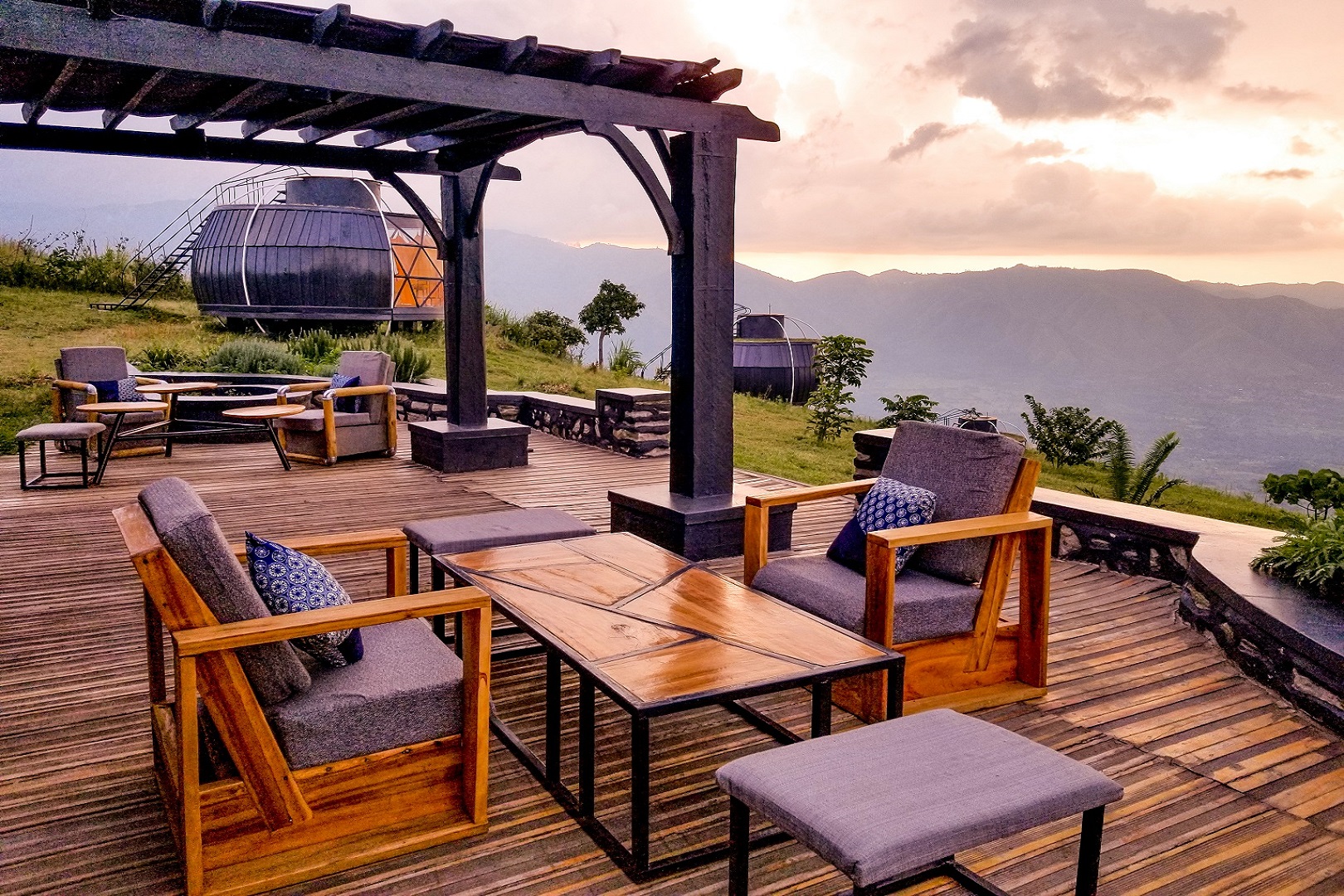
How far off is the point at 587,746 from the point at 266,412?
6.23 m

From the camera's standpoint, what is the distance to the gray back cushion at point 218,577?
204 centimetres

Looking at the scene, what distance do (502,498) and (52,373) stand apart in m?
9.22

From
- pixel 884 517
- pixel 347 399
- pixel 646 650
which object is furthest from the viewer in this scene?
pixel 347 399

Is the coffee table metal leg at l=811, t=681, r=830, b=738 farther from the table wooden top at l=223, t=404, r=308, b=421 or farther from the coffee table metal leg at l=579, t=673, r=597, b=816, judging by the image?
the table wooden top at l=223, t=404, r=308, b=421

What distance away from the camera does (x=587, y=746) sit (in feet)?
7.97

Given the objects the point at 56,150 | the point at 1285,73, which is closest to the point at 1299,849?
the point at 1285,73

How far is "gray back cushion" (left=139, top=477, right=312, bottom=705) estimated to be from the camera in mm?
2041

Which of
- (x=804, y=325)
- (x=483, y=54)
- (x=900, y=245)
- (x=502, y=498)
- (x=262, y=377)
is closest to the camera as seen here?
(x=483, y=54)

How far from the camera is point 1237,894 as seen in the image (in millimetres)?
2119

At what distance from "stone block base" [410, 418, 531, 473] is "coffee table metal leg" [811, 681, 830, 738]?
19.0 ft

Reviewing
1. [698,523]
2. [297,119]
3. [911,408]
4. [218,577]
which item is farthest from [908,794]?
[911,408]

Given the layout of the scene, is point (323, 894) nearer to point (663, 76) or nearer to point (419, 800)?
point (419, 800)

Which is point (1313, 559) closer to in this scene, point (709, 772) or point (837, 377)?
point (709, 772)

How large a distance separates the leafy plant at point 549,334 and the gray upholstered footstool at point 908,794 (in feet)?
59.6
